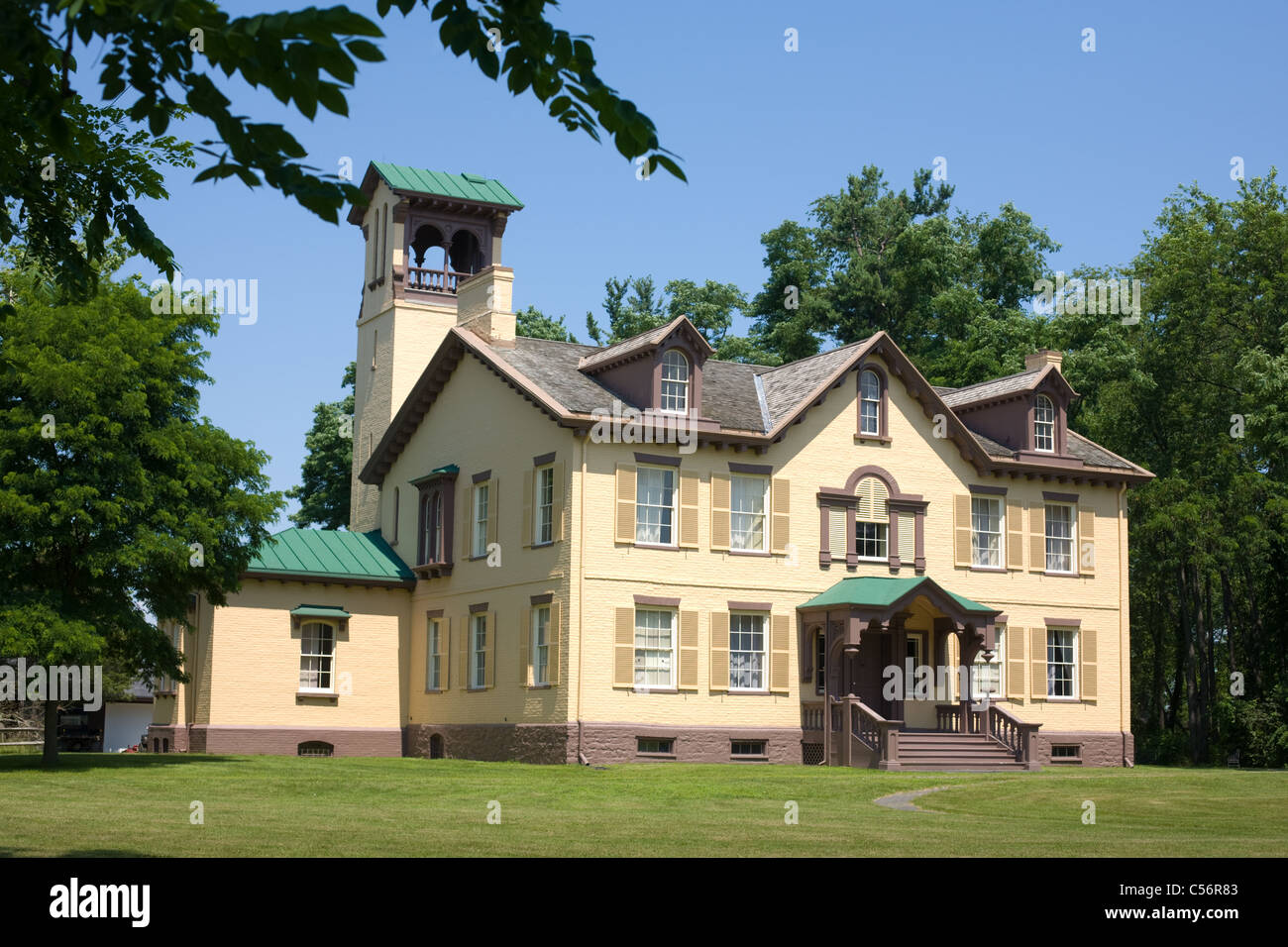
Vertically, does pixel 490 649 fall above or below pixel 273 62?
below

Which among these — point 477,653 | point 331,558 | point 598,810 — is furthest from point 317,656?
point 598,810

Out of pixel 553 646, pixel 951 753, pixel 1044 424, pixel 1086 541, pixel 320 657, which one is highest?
pixel 1044 424

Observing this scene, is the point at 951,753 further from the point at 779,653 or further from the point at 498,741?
the point at 498,741

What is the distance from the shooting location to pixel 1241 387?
47875 mm

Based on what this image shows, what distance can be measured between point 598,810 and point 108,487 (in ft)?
45.2

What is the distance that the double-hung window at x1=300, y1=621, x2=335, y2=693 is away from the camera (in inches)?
1511

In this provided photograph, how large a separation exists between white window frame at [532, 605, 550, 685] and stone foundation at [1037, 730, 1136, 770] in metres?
12.5

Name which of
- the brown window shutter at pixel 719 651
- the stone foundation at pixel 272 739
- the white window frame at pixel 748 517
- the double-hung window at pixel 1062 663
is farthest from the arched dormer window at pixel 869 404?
the stone foundation at pixel 272 739

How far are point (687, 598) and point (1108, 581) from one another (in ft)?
41.6

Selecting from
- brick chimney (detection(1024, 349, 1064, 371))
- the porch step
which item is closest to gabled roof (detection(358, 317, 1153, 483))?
brick chimney (detection(1024, 349, 1064, 371))

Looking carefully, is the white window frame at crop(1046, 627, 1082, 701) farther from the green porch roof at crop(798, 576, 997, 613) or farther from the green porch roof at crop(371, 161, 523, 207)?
the green porch roof at crop(371, 161, 523, 207)

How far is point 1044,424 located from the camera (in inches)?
1597
